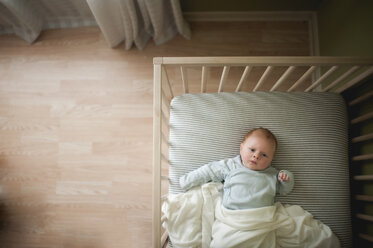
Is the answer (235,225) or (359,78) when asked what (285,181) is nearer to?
(235,225)

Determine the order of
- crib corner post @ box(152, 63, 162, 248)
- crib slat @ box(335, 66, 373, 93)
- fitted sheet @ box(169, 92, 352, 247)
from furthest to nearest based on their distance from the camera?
fitted sheet @ box(169, 92, 352, 247) → crib slat @ box(335, 66, 373, 93) → crib corner post @ box(152, 63, 162, 248)

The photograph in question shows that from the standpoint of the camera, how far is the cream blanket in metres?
0.88

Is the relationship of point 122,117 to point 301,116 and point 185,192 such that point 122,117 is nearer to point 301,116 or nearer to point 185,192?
point 185,192

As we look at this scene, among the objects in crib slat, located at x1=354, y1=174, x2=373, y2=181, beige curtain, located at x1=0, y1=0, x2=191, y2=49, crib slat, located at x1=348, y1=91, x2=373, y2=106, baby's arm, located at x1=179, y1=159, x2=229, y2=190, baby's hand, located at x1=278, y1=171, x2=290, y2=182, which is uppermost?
beige curtain, located at x1=0, y1=0, x2=191, y2=49

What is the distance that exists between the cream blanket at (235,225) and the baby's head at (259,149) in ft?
0.59

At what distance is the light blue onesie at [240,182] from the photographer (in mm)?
944

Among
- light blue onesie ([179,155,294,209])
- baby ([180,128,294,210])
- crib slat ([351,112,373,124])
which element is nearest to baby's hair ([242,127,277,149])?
baby ([180,128,294,210])

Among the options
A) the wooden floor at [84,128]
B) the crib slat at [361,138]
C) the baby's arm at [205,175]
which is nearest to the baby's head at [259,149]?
the baby's arm at [205,175]

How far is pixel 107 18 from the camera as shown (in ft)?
4.18

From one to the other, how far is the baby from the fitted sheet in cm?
5

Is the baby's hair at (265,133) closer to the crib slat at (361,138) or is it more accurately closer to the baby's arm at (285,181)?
the baby's arm at (285,181)

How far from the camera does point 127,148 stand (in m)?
1.41

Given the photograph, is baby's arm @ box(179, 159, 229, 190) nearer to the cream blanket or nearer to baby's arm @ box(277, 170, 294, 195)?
the cream blanket

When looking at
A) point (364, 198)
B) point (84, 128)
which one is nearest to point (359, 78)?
point (364, 198)
